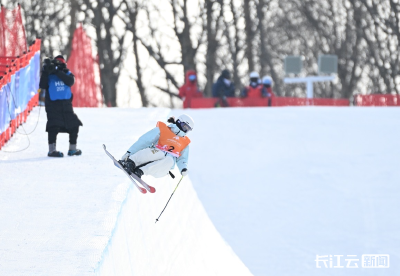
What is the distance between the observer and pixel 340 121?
21.3 meters

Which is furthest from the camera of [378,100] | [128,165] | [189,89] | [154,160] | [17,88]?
[378,100]

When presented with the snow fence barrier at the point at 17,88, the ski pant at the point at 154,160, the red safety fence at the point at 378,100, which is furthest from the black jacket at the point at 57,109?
the red safety fence at the point at 378,100

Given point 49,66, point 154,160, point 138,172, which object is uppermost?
point 49,66

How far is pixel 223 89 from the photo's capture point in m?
23.4

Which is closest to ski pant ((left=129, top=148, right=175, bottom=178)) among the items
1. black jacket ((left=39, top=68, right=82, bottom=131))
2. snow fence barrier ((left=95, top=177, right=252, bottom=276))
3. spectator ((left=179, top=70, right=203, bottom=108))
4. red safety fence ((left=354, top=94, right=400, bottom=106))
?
snow fence barrier ((left=95, top=177, right=252, bottom=276))

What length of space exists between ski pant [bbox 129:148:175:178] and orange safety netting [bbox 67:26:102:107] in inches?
489

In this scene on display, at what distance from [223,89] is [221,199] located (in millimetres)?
7248

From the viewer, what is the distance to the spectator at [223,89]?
22.9m

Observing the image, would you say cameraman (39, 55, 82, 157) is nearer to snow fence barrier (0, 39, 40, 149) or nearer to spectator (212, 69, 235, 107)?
snow fence barrier (0, 39, 40, 149)

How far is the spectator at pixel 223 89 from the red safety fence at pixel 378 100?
545cm

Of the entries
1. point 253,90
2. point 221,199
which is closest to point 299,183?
point 221,199

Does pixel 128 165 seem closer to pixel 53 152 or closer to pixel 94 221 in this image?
pixel 94 221

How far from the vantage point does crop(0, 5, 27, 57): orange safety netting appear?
54.4ft

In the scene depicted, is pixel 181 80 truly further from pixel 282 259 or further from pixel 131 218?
pixel 131 218
